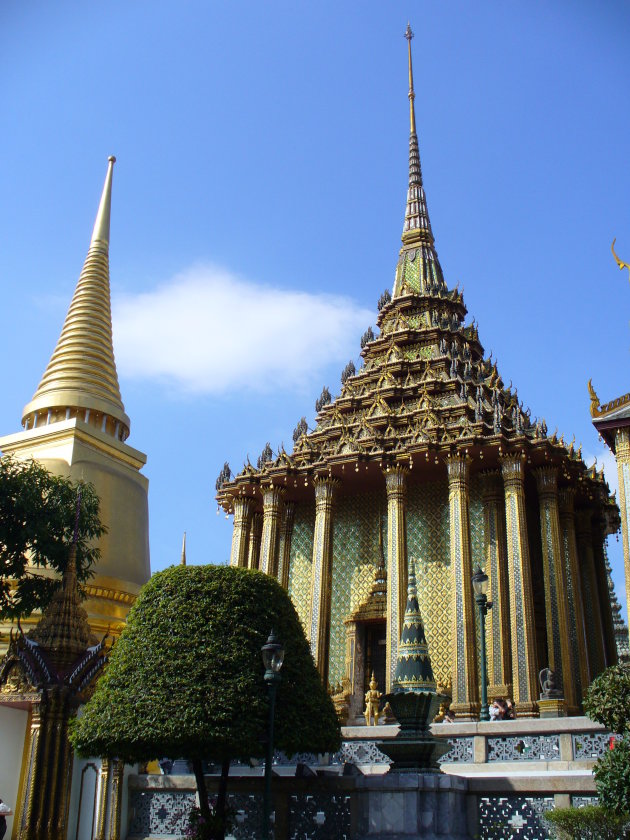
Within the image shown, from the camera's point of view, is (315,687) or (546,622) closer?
(315,687)

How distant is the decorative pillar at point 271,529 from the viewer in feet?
90.5

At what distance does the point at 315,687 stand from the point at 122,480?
64.2ft

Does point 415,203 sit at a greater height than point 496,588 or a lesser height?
greater

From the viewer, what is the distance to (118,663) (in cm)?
1233

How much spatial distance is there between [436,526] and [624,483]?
7930mm

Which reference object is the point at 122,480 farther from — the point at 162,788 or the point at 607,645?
the point at 162,788

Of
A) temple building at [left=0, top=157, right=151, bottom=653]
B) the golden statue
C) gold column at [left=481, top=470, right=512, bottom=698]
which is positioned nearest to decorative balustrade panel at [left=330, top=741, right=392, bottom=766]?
the golden statue

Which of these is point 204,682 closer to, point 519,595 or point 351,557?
point 519,595

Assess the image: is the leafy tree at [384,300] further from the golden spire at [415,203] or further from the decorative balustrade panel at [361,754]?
the decorative balustrade panel at [361,754]

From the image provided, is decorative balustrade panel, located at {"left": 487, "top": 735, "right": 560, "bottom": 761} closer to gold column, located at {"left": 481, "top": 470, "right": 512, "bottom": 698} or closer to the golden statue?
the golden statue

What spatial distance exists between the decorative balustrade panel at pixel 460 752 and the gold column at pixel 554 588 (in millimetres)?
9285

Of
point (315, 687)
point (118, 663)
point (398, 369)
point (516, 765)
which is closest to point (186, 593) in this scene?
point (118, 663)

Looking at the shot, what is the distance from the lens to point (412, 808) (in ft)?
35.9

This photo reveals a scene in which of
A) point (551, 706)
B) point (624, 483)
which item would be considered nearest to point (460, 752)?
point (551, 706)
